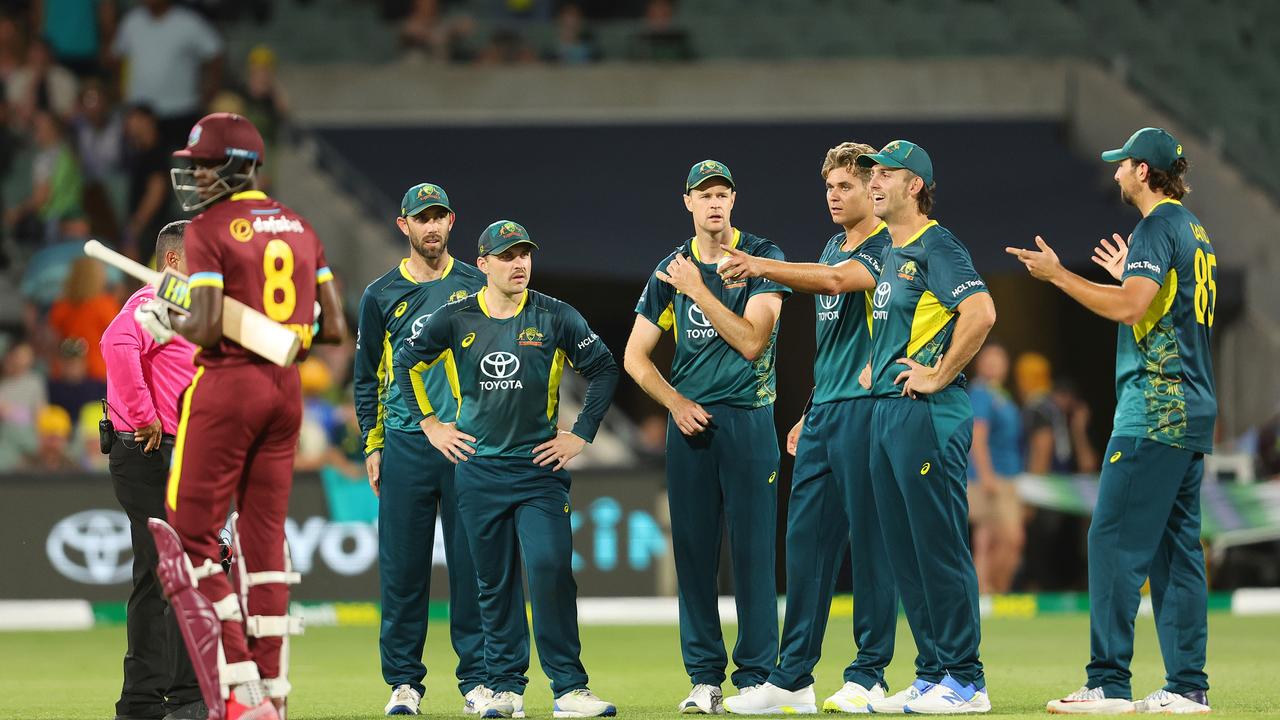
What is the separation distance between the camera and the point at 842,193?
9.05m

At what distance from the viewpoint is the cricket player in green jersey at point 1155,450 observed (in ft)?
26.9

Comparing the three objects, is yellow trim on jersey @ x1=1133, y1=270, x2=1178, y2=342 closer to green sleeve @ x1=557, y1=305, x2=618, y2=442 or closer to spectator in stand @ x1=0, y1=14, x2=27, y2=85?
green sleeve @ x1=557, y1=305, x2=618, y2=442

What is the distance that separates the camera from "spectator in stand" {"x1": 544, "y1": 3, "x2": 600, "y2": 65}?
23.0 meters

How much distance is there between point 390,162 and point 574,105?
2.56 meters

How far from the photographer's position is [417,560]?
925 cm

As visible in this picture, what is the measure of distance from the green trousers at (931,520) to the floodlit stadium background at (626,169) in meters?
6.65

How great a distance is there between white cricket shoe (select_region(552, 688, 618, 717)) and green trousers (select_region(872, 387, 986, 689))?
1483mm

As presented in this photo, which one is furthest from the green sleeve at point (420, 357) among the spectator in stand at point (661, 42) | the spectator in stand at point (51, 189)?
the spectator in stand at point (661, 42)

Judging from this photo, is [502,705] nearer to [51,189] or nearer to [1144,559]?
[1144,559]

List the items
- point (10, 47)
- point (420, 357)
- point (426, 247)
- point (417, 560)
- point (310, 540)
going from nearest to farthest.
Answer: point (420, 357), point (417, 560), point (426, 247), point (310, 540), point (10, 47)

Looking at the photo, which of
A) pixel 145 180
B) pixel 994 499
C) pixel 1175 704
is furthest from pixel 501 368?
pixel 145 180

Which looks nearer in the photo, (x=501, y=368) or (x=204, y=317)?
(x=204, y=317)

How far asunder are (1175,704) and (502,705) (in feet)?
10.2

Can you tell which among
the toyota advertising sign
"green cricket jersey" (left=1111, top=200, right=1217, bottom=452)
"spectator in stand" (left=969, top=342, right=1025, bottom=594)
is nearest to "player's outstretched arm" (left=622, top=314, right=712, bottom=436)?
"green cricket jersey" (left=1111, top=200, right=1217, bottom=452)
